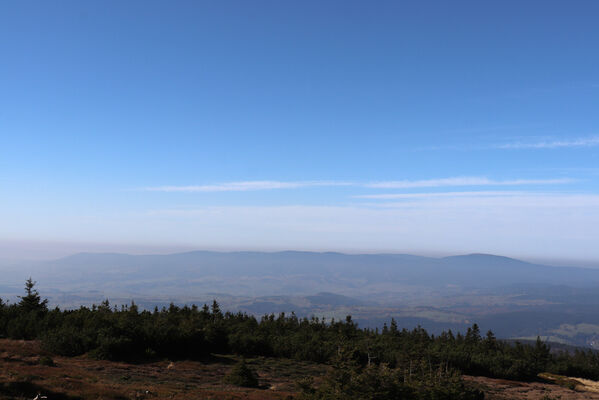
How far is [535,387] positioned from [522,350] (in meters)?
70.5

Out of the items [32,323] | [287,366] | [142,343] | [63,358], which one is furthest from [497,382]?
[32,323]

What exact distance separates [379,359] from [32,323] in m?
58.5

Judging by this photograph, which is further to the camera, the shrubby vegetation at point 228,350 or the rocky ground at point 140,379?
the rocky ground at point 140,379

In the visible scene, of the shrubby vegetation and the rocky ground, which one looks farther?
the rocky ground

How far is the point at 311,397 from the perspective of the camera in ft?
78.7

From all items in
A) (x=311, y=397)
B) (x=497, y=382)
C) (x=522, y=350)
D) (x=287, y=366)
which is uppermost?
(x=311, y=397)

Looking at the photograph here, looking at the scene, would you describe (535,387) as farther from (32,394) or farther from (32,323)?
(32,323)

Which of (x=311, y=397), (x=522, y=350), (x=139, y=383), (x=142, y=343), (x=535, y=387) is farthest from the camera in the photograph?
(x=522, y=350)

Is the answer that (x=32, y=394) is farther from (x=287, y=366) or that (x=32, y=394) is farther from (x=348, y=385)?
Result: (x=287, y=366)

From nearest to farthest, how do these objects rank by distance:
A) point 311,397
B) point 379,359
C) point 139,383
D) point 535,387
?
point 311,397 → point 139,383 → point 535,387 → point 379,359

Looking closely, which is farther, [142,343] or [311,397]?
[142,343]

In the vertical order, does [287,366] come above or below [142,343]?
below

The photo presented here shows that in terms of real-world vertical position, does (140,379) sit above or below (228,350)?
above

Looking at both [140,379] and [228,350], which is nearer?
[140,379]
